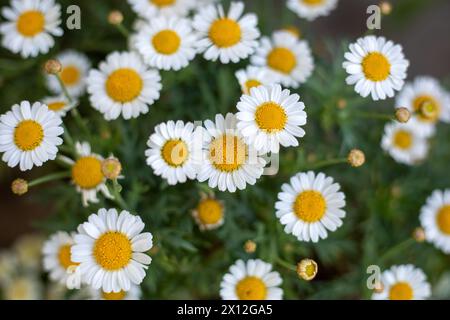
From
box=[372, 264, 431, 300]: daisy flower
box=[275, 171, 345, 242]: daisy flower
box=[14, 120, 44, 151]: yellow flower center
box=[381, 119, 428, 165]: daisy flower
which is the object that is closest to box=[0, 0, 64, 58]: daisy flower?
box=[14, 120, 44, 151]: yellow flower center

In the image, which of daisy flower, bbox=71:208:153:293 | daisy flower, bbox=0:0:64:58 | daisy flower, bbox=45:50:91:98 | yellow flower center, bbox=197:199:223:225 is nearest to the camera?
daisy flower, bbox=71:208:153:293

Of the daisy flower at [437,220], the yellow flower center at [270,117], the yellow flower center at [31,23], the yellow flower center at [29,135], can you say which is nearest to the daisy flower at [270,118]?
the yellow flower center at [270,117]

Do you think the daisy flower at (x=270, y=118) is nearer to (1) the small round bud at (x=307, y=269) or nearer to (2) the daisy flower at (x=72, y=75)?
(1) the small round bud at (x=307, y=269)

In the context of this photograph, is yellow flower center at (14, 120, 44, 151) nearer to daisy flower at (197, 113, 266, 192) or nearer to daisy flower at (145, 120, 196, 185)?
daisy flower at (145, 120, 196, 185)

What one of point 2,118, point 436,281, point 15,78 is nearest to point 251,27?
point 2,118

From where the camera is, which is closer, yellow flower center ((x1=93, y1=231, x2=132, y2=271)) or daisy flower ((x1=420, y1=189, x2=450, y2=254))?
yellow flower center ((x1=93, y1=231, x2=132, y2=271))

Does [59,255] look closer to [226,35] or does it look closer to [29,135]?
[29,135]
